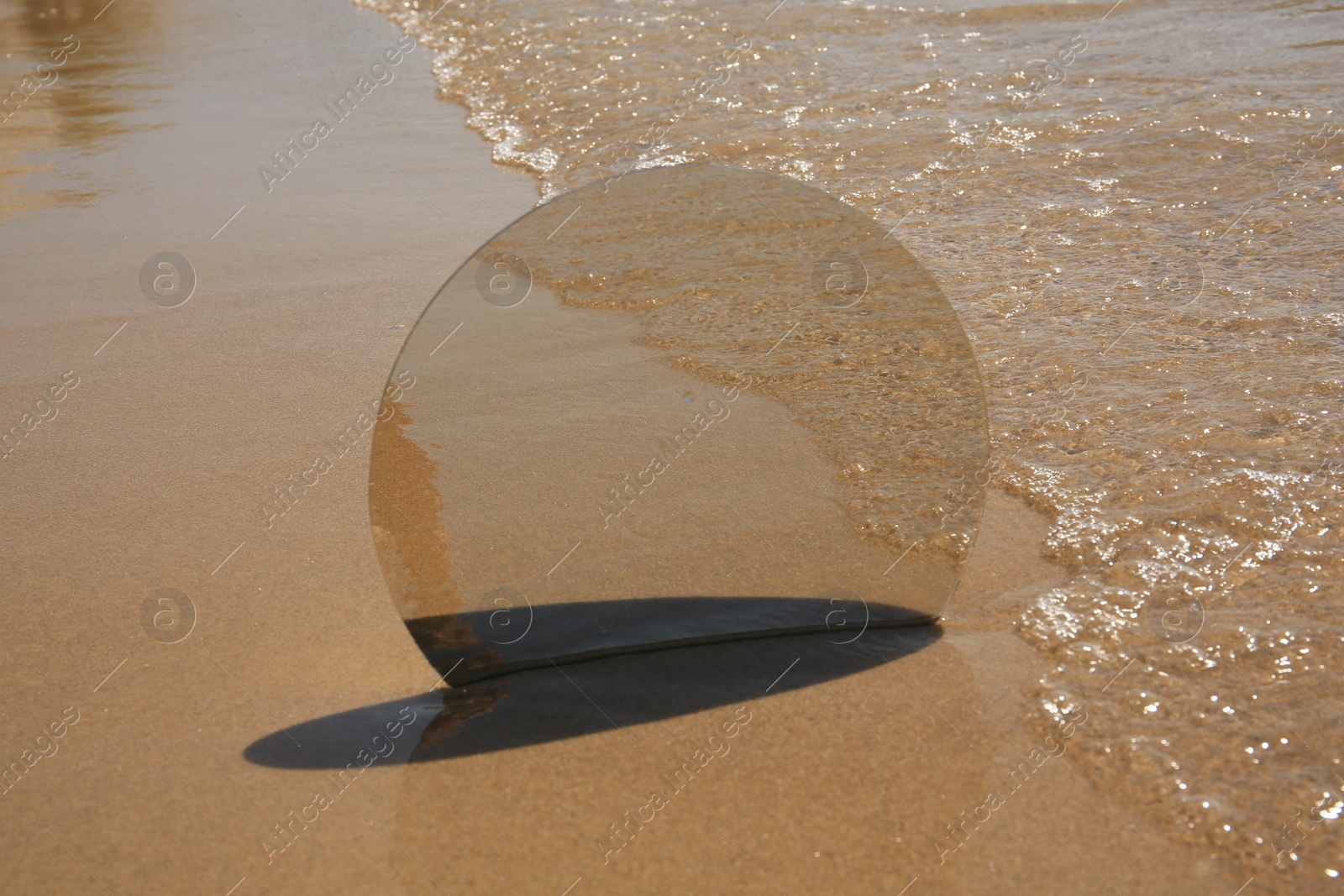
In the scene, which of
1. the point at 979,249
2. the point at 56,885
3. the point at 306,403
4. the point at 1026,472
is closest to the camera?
the point at 56,885

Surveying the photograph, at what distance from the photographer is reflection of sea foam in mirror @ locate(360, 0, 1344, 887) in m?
1.97

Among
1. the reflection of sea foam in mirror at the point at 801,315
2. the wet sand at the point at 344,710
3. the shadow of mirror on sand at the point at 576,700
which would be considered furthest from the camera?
the reflection of sea foam in mirror at the point at 801,315

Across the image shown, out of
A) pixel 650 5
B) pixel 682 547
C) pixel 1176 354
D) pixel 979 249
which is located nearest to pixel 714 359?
pixel 682 547

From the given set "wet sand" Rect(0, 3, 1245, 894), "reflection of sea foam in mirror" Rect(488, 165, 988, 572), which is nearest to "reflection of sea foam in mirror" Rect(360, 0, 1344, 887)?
"wet sand" Rect(0, 3, 1245, 894)

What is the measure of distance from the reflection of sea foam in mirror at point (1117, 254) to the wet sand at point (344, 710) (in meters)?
0.18

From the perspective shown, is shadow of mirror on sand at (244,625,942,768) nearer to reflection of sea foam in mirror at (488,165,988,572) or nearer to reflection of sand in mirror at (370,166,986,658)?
reflection of sand in mirror at (370,166,986,658)

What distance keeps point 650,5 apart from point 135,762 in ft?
23.0

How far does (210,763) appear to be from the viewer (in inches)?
73.8

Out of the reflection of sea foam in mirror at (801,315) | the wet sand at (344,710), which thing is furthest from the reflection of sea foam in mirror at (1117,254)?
the reflection of sea foam in mirror at (801,315)

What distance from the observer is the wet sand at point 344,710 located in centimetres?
166

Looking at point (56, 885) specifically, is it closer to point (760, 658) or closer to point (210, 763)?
point (210, 763)

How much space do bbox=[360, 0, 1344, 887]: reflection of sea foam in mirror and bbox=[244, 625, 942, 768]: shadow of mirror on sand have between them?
45 cm

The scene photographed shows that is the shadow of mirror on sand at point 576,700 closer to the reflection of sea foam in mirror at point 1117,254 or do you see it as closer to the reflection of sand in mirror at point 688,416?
the reflection of sand in mirror at point 688,416

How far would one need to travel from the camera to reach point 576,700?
6.54ft
